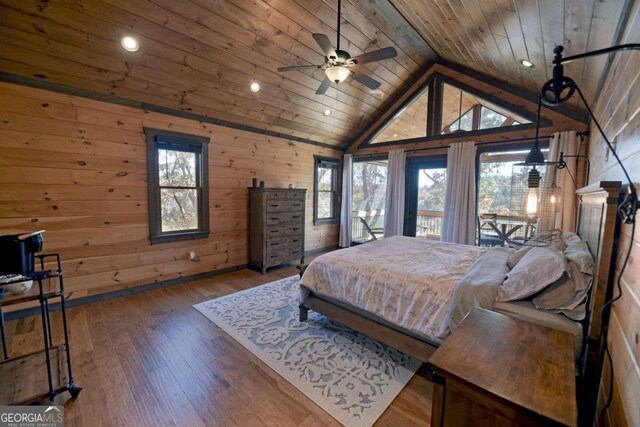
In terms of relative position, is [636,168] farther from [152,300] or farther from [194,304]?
[152,300]

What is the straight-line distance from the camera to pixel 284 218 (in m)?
4.73

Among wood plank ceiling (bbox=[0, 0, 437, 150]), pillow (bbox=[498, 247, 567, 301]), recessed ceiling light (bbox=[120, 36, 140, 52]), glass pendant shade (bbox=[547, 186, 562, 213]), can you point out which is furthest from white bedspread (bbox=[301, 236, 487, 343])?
recessed ceiling light (bbox=[120, 36, 140, 52])

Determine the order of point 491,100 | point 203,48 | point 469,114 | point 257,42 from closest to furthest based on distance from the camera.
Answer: point 203,48, point 257,42, point 491,100, point 469,114

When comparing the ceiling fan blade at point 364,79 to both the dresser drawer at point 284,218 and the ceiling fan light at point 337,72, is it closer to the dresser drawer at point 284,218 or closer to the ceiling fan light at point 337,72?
the ceiling fan light at point 337,72

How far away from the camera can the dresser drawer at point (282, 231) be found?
4.52 m

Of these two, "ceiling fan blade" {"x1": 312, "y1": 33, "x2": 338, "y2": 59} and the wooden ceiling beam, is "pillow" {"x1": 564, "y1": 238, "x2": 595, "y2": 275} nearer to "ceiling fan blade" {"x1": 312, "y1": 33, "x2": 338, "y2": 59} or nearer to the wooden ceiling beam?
"ceiling fan blade" {"x1": 312, "y1": 33, "x2": 338, "y2": 59}

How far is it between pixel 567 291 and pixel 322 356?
173 cm

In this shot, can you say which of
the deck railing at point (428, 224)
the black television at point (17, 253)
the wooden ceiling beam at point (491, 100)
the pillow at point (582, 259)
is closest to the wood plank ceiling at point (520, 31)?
the wooden ceiling beam at point (491, 100)

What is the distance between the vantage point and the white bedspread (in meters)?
1.94

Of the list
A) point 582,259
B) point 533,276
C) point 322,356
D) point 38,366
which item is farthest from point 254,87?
point 582,259

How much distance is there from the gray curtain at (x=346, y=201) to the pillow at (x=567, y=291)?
4.64m

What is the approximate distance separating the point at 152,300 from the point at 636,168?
167 inches

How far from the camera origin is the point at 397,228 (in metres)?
5.39

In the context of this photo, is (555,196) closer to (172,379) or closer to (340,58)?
(340,58)
